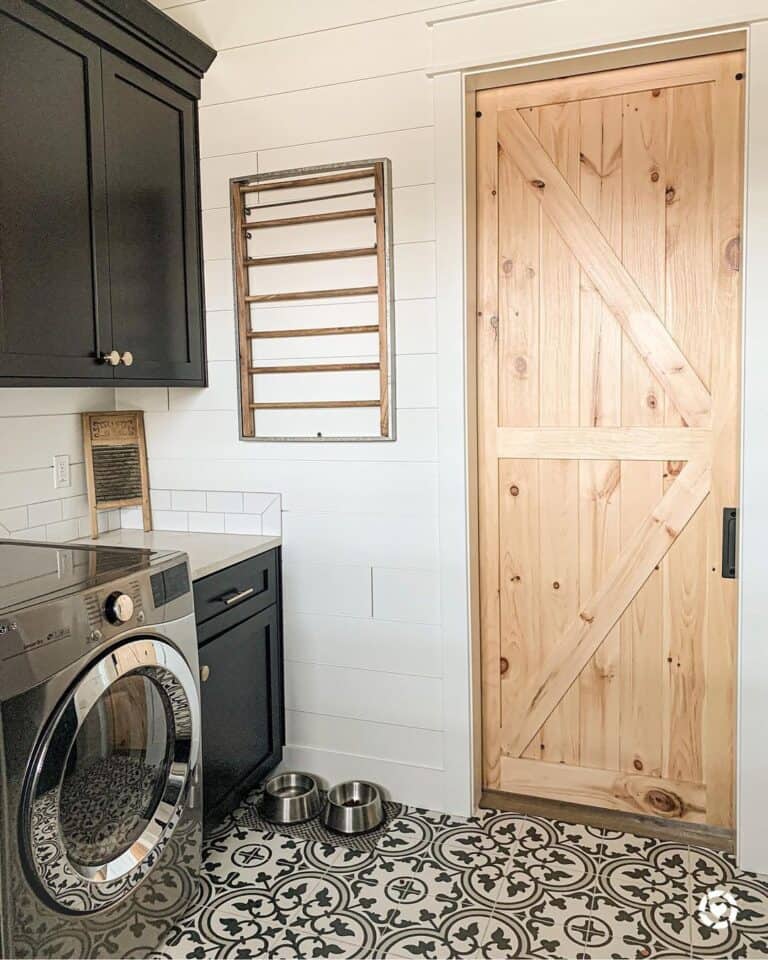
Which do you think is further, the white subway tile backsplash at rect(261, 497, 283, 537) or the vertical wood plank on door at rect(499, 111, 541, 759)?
the white subway tile backsplash at rect(261, 497, 283, 537)

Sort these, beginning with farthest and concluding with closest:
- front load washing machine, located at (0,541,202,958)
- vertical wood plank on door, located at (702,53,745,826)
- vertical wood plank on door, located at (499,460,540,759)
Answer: vertical wood plank on door, located at (499,460,540,759) → vertical wood plank on door, located at (702,53,745,826) → front load washing machine, located at (0,541,202,958)

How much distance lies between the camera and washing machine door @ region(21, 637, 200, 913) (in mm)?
1725

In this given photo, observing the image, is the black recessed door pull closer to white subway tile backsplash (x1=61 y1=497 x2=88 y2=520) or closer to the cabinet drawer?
the cabinet drawer

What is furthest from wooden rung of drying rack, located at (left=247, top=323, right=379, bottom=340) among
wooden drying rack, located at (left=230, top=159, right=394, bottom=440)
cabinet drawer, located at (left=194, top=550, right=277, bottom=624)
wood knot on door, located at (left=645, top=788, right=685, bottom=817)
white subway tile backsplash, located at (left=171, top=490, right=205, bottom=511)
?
wood knot on door, located at (left=645, top=788, right=685, bottom=817)

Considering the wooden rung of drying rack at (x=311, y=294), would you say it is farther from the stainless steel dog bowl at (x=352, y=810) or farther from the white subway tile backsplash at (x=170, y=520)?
the stainless steel dog bowl at (x=352, y=810)

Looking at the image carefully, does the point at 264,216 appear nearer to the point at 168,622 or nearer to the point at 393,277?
the point at 393,277

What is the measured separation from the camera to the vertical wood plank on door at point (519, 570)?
274 cm

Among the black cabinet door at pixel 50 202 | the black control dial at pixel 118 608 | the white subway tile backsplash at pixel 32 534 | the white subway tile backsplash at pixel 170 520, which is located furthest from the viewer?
the white subway tile backsplash at pixel 170 520

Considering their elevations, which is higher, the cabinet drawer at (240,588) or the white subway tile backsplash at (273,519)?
the white subway tile backsplash at (273,519)

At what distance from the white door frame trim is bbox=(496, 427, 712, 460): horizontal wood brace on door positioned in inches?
6.1

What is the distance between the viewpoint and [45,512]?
8.98ft

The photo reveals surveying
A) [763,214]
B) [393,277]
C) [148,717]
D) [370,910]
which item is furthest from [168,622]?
[763,214]

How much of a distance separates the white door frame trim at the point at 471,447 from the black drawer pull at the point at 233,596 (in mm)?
605

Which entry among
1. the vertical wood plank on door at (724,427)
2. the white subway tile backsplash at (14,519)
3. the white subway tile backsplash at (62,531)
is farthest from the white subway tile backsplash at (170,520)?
the vertical wood plank on door at (724,427)
